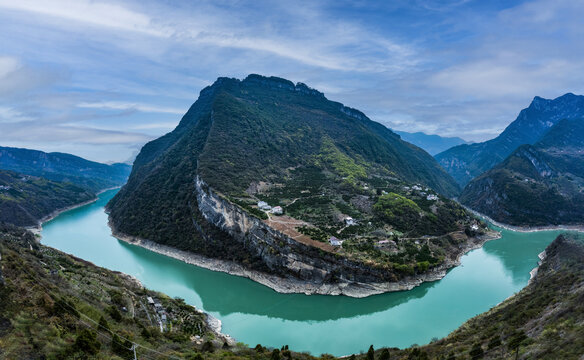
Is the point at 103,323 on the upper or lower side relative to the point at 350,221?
lower

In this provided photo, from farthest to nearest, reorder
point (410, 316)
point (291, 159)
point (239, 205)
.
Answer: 1. point (291, 159)
2. point (239, 205)
3. point (410, 316)

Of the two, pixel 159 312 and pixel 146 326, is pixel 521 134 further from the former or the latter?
pixel 146 326

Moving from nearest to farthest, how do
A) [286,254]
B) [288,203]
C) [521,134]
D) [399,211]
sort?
[286,254], [399,211], [288,203], [521,134]

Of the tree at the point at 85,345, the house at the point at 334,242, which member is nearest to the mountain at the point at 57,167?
the house at the point at 334,242

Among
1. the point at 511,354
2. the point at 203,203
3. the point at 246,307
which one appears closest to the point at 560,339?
the point at 511,354

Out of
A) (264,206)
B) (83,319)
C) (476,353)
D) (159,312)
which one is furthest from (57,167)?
(476,353)

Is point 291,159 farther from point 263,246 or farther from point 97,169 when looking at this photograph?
point 97,169

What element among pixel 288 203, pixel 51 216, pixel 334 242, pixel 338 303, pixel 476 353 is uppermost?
pixel 288 203
